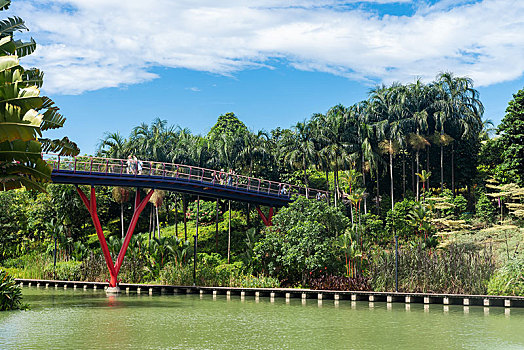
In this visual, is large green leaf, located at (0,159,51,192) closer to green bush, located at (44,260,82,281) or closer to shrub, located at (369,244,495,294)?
shrub, located at (369,244,495,294)

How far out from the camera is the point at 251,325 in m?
24.0

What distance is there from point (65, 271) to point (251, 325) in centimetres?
2408

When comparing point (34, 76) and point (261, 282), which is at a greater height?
point (34, 76)

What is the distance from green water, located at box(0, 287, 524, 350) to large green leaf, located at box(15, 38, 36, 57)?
9.44m

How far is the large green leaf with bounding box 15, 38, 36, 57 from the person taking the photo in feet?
61.5

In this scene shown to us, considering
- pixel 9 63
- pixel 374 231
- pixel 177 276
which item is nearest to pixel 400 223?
pixel 374 231

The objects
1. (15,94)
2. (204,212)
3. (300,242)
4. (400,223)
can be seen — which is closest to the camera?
(15,94)

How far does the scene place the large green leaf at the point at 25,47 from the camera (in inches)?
738

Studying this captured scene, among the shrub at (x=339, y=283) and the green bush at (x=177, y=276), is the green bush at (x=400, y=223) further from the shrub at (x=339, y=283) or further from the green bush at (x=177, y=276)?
the green bush at (x=177, y=276)

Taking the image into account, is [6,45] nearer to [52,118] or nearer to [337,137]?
[52,118]

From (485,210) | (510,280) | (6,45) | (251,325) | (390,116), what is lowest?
(251,325)

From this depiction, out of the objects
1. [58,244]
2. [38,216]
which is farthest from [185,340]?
[38,216]

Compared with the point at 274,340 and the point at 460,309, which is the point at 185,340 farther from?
the point at 460,309

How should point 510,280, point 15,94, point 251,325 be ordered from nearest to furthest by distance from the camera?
point 15,94, point 251,325, point 510,280
